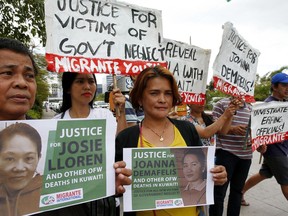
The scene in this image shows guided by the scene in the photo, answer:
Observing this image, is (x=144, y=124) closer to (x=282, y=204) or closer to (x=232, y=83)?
(x=232, y=83)

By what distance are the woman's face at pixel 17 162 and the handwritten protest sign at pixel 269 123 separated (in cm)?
268

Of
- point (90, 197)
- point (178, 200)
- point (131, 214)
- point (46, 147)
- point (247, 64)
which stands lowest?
point (131, 214)

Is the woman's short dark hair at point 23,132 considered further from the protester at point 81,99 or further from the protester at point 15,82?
the protester at point 81,99

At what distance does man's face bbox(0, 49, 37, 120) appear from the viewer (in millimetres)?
1153

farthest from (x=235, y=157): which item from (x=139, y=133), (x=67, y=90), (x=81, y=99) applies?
(x=67, y=90)

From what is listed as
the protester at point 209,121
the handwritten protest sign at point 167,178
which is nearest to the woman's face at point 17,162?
the handwritten protest sign at point 167,178

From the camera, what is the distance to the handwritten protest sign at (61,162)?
113cm

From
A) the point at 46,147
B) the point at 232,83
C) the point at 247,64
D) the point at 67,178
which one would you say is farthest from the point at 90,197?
the point at 247,64

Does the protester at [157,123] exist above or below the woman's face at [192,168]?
above

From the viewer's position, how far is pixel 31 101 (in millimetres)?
1251

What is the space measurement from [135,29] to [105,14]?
0.31 m

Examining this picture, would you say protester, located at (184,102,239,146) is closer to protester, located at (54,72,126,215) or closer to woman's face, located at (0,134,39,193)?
protester, located at (54,72,126,215)

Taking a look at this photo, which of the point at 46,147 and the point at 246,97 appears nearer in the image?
the point at 46,147

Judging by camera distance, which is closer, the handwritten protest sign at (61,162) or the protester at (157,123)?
the handwritten protest sign at (61,162)
